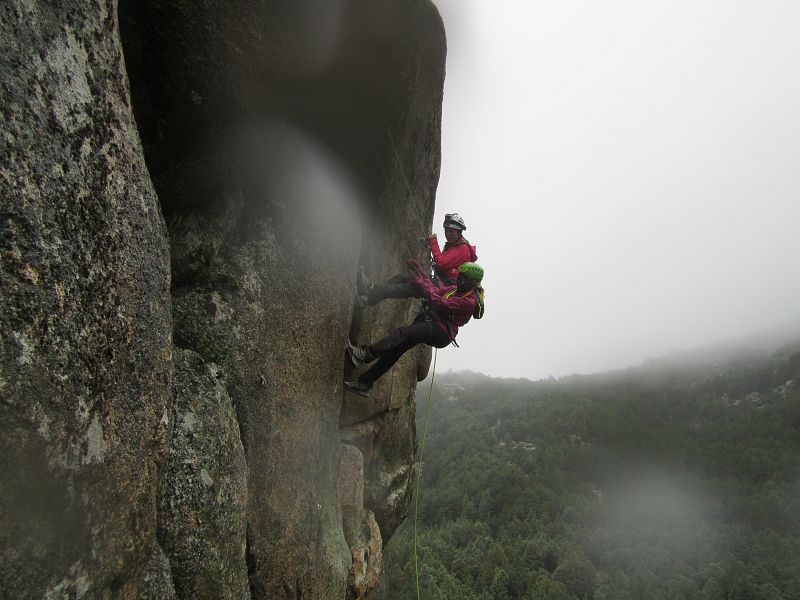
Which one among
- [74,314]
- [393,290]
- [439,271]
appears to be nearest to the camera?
[74,314]

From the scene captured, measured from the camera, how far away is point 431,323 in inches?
267

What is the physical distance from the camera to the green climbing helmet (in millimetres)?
6402

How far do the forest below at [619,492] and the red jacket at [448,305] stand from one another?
130 ft

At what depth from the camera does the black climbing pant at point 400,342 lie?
266 inches

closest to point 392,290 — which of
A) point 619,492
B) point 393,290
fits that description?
point 393,290

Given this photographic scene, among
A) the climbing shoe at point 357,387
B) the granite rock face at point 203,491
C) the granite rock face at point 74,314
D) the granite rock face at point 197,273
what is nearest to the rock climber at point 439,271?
the granite rock face at point 197,273

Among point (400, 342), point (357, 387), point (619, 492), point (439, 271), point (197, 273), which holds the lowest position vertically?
point (619, 492)

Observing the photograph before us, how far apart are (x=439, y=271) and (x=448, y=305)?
28.9 inches

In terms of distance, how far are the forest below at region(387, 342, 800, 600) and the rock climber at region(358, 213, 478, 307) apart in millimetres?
39890

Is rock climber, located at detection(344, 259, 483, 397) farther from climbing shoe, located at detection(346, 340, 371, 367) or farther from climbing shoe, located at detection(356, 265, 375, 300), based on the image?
climbing shoe, located at detection(356, 265, 375, 300)

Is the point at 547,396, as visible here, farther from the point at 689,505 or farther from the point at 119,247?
the point at 119,247

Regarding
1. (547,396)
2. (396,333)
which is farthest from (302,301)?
(547,396)

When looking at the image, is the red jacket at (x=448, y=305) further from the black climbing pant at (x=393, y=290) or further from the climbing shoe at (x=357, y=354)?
the climbing shoe at (x=357, y=354)

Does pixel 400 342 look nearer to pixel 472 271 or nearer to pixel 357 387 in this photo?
pixel 357 387
